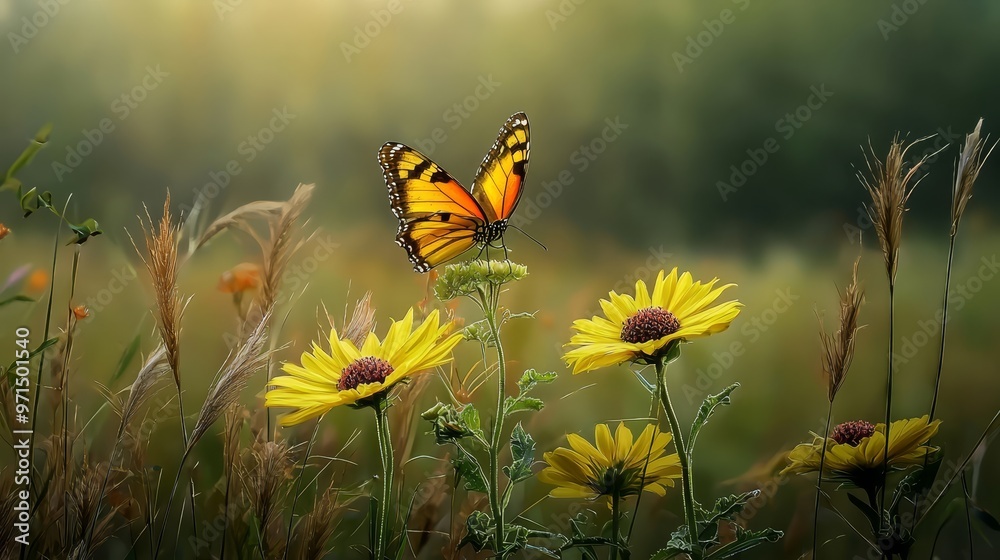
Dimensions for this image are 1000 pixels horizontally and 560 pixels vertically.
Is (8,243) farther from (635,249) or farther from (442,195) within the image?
(635,249)

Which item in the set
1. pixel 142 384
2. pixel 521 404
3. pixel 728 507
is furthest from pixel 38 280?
pixel 728 507

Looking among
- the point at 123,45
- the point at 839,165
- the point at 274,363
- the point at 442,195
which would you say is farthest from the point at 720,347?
the point at 123,45

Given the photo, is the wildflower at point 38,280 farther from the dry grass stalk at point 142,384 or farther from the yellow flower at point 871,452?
the yellow flower at point 871,452

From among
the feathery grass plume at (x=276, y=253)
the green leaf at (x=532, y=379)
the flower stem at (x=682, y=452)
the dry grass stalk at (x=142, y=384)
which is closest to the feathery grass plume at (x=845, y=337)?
the flower stem at (x=682, y=452)

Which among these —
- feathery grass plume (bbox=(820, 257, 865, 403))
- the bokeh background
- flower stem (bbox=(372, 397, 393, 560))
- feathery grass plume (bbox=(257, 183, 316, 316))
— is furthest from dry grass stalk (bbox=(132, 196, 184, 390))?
feathery grass plume (bbox=(820, 257, 865, 403))

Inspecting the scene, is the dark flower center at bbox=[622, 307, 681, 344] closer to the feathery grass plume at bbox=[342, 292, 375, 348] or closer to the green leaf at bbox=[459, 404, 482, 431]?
the green leaf at bbox=[459, 404, 482, 431]

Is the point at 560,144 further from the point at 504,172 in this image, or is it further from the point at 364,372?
the point at 364,372
